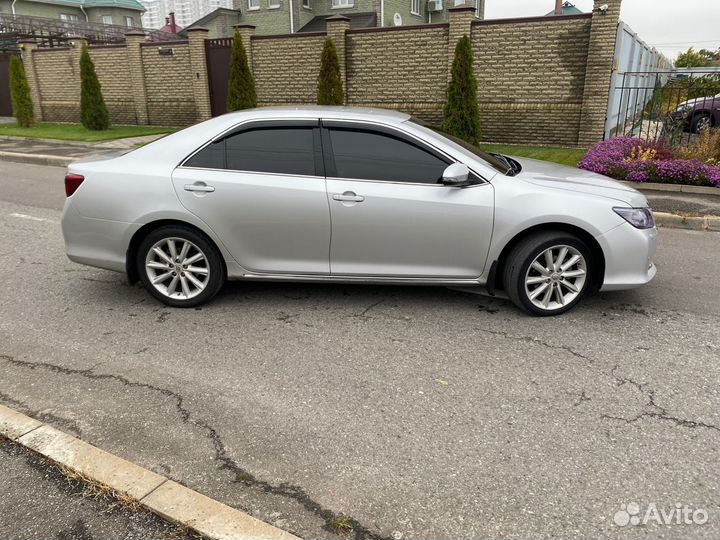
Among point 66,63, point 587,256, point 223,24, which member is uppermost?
point 223,24

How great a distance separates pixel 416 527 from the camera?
7.98ft

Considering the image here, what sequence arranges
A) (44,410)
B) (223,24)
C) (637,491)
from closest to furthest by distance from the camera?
1. (637,491)
2. (44,410)
3. (223,24)

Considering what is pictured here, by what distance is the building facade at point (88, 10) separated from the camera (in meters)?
44.7

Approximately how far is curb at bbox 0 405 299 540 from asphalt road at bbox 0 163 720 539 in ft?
0.38

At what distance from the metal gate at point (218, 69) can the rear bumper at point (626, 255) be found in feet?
52.6

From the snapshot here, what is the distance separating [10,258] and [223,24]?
1222 inches

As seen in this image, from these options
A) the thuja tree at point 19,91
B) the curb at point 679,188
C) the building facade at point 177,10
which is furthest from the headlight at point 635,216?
the building facade at point 177,10

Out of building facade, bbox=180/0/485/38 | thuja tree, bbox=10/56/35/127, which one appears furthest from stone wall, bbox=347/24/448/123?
building facade, bbox=180/0/485/38

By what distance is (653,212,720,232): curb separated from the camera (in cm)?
735

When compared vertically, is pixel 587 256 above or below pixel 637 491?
above

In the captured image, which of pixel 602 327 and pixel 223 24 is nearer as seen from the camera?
pixel 602 327

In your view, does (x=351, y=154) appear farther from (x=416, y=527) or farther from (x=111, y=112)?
(x=111, y=112)

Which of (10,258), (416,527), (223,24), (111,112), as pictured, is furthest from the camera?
(223,24)

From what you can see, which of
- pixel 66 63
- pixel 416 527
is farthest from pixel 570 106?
pixel 66 63
